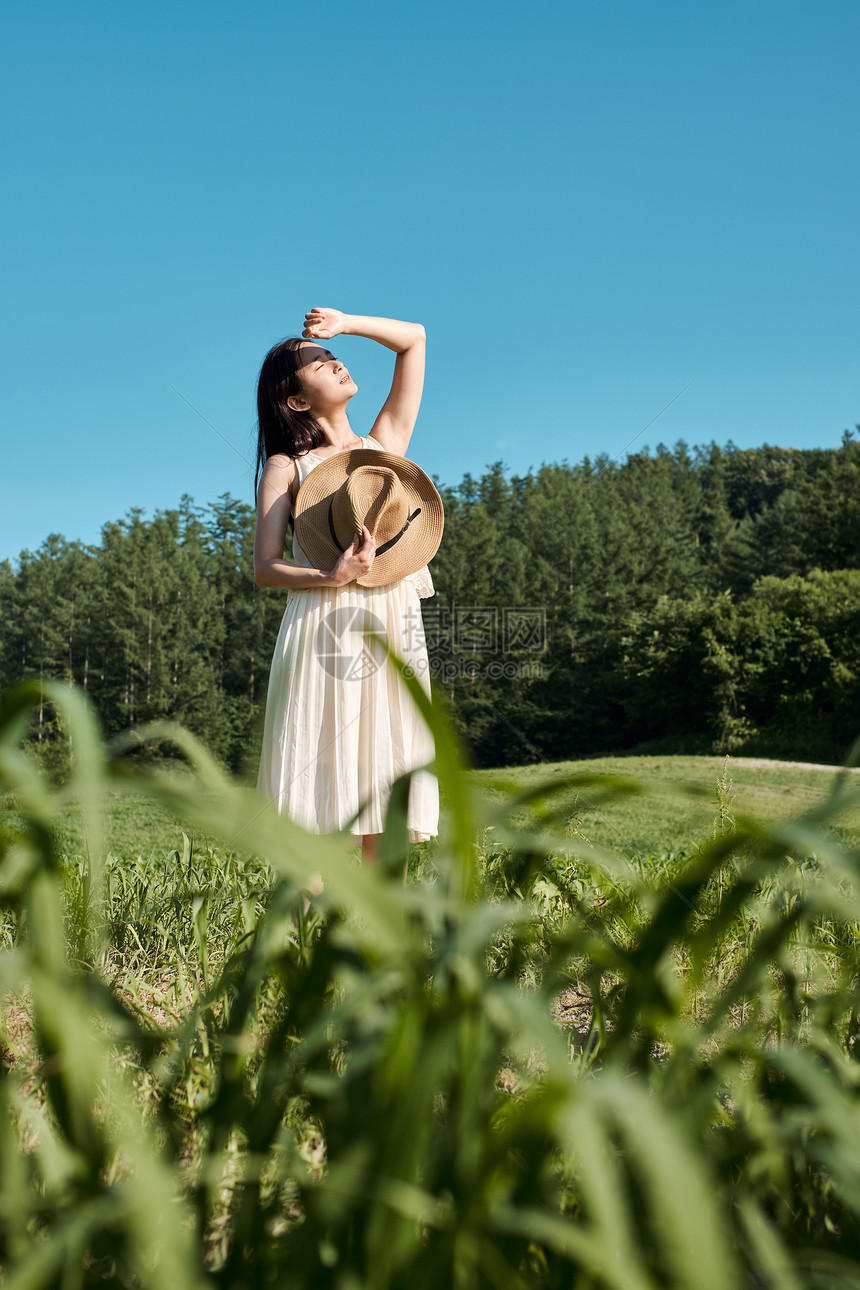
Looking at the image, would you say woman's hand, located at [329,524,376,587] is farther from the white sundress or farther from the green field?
the green field

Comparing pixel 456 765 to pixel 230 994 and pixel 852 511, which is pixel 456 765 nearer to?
pixel 230 994

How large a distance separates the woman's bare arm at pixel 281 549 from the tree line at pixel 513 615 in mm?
26355

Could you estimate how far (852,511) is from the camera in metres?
37.3

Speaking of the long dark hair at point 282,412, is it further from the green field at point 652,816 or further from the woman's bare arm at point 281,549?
the green field at point 652,816

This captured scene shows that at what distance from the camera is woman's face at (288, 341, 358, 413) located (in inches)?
111

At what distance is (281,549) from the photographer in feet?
9.04

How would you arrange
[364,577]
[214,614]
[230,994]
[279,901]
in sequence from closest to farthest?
[279,901] → [230,994] → [364,577] → [214,614]

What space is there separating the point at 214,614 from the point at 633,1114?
4071 cm

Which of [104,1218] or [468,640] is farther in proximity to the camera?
[468,640]

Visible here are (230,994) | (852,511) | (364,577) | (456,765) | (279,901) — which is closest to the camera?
(456,765)

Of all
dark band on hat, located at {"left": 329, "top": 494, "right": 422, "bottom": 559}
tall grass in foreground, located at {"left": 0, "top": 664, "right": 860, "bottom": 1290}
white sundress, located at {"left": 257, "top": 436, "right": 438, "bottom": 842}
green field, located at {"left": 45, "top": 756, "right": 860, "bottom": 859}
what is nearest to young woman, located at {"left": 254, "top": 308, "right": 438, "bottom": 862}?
white sundress, located at {"left": 257, "top": 436, "right": 438, "bottom": 842}

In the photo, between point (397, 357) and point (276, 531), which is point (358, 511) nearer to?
point (276, 531)

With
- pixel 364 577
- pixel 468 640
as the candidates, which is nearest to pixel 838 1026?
pixel 364 577

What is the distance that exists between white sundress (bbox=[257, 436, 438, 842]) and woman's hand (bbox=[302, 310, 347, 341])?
0.85 metres
